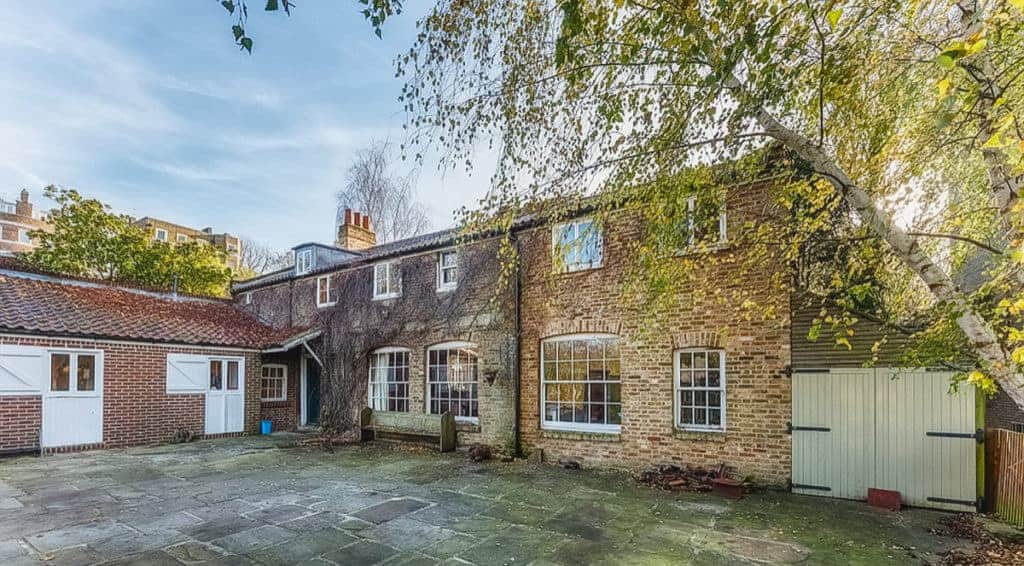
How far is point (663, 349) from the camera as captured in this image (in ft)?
27.8

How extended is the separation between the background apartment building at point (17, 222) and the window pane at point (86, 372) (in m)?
44.5

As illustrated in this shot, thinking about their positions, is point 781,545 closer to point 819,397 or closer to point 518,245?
point 819,397

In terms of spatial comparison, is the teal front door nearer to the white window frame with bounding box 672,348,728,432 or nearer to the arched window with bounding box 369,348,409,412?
the arched window with bounding box 369,348,409,412

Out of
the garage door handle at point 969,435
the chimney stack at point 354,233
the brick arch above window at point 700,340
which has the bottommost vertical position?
the garage door handle at point 969,435

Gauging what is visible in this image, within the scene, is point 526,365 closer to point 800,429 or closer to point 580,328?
point 580,328

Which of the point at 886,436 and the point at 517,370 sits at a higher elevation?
the point at 517,370

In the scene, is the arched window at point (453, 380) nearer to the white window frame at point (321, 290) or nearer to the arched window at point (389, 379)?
the arched window at point (389, 379)

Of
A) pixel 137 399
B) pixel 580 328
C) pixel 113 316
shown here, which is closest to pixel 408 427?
pixel 580 328

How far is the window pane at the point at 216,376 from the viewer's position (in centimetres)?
1353

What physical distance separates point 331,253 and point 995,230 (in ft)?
53.0

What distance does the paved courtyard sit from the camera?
16.1 ft

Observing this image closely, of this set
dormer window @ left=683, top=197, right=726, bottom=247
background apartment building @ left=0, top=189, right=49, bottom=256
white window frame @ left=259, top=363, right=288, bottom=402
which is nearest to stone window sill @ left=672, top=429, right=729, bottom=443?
dormer window @ left=683, top=197, right=726, bottom=247

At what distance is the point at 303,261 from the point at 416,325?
6.37 metres

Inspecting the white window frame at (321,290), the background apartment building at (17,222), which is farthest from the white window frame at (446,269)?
the background apartment building at (17,222)
